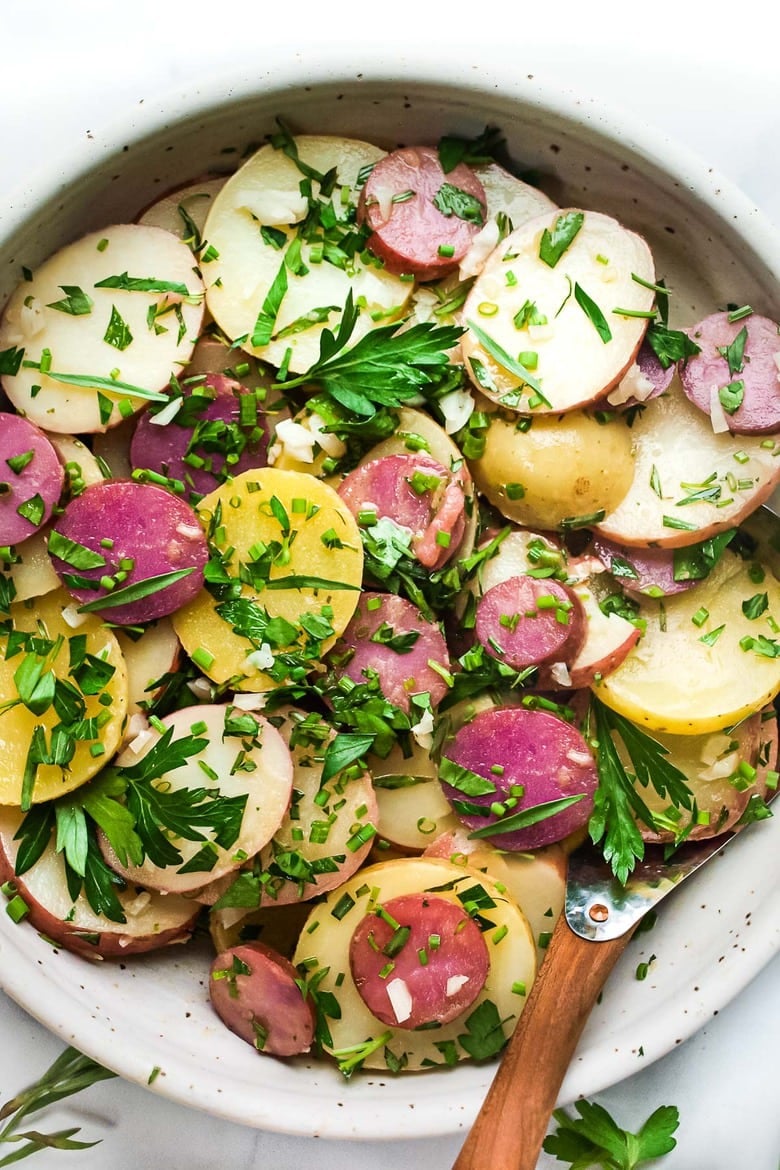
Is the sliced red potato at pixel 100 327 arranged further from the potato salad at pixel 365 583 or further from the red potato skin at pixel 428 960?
the red potato skin at pixel 428 960

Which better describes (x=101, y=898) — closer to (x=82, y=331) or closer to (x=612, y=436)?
(x=82, y=331)

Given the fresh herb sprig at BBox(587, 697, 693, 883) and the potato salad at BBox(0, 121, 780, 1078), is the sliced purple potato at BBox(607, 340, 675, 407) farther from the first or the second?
the fresh herb sprig at BBox(587, 697, 693, 883)

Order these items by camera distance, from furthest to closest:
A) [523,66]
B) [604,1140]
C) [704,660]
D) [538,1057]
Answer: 1. [523,66]
2. [604,1140]
3. [704,660]
4. [538,1057]

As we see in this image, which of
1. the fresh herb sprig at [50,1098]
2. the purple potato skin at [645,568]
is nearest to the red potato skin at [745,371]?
the purple potato skin at [645,568]

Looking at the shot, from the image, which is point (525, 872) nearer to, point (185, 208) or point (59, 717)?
point (59, 717)

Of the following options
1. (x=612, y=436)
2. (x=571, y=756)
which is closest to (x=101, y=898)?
(x=571, y=756)

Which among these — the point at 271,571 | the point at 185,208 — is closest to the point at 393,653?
the point at 271,571

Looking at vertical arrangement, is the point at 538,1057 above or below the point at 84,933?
above
